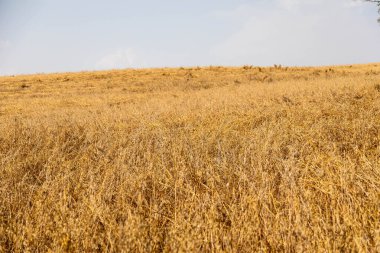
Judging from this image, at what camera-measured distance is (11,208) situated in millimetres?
2975

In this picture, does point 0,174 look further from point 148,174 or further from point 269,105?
point 269,105

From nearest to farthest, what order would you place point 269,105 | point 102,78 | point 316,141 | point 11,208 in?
point 11,208 < point 316,141 < point 269,105 < point 102,78

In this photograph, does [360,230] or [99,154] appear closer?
[360,230]

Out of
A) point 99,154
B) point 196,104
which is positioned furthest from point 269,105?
point 99,154

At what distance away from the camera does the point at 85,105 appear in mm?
10891

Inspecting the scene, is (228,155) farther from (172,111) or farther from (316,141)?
(172,111)

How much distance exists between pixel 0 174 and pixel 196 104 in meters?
5.36

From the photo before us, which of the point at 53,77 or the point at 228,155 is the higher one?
the point at 53,77

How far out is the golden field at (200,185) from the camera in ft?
7.10

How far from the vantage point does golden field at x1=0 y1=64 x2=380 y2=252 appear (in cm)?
216

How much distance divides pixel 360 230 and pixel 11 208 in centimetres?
294

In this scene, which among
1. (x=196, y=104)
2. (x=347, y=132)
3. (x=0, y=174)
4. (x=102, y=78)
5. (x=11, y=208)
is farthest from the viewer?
(x=102, y=78)

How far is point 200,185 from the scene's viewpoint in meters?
3.25

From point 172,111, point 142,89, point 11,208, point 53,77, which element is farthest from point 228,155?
point 53,77
